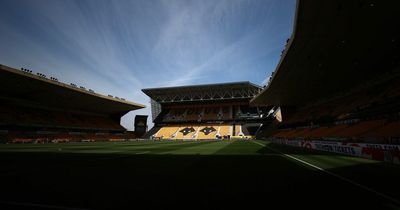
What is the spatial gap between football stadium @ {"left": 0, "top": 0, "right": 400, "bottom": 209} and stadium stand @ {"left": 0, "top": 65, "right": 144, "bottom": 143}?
0.25m

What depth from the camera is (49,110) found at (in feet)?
172

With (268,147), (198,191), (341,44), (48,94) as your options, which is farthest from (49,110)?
(341,44)

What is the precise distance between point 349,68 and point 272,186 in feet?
78.6

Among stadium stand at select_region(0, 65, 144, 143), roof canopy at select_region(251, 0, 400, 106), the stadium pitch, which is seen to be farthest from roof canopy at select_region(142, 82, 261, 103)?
the stadium pitch

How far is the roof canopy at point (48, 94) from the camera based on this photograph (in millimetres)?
36250

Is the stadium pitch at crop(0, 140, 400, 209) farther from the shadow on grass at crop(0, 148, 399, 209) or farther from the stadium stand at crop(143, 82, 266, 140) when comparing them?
the stadium stand at crop(143, 82, 266, 140)

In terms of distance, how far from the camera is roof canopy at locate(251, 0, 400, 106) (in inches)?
535

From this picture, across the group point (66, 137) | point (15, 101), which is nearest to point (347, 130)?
point (66, 137)

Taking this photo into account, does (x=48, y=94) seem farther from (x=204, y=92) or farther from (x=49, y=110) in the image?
(x=204, y=92)

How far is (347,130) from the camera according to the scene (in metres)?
24.1

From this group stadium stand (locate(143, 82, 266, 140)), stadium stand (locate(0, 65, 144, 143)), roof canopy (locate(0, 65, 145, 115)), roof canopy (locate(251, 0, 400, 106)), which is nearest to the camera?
roof canopy (locate(251, 0, 400, 106))

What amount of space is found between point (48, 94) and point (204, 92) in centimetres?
4539

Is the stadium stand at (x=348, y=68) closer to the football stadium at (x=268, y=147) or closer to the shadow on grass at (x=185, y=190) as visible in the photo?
the football stadium at (x=268, y=147)

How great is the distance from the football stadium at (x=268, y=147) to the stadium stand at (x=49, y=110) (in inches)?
9.9
